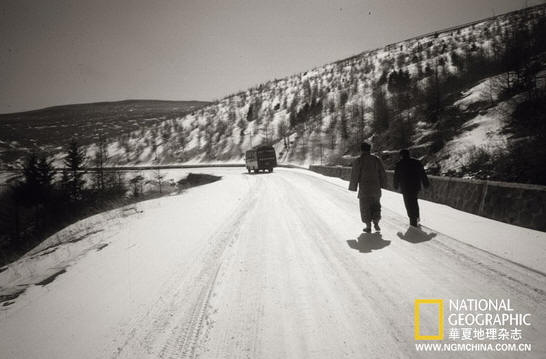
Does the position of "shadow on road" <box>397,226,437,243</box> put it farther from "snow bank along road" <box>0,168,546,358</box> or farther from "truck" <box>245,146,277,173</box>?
"truck" <box>245,146,277,173</box>

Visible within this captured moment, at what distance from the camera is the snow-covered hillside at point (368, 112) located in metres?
23.4

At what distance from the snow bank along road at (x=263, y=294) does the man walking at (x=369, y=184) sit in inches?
17.4

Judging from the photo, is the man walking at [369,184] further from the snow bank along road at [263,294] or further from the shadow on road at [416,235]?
the shadow on road at [416,235]

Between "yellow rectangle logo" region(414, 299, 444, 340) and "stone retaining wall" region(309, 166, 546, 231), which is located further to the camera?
"stone retaining wall" region(309, 166, 546, 231)

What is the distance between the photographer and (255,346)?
2.63m

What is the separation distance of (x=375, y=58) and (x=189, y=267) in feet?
316

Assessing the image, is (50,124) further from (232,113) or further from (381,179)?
(381,179)

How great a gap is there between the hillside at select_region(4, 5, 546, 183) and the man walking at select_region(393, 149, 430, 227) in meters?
5.86

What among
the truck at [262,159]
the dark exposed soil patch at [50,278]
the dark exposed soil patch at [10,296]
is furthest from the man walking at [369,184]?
the truck at [262,159]

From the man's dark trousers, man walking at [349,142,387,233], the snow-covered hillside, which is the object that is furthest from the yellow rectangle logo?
the snow-covered hillside

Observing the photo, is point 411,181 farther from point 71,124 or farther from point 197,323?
point 71,124

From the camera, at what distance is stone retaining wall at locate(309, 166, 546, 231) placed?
6082 millimetres

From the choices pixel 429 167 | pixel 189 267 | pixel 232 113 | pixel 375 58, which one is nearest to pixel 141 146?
pixel 232 113

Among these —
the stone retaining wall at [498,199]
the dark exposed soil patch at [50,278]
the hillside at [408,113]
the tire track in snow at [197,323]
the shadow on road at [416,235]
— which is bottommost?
the dark exposed soil patch at [50,278]
